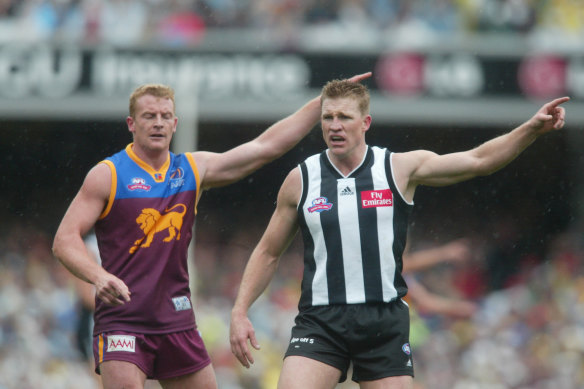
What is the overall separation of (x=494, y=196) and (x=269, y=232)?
11.4 meters

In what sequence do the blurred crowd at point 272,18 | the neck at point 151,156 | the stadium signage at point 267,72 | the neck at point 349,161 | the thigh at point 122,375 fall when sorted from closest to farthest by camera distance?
the thigh at point 122,375 → the neck at point 349,161 → the neck at point 151,156 → the stadium signage at point 267,72 → the blurred crowd at point 272,18

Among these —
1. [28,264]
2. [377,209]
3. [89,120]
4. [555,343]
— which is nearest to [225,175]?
[377,209]

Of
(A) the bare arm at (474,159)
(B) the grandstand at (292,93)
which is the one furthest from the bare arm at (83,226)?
(B) the grandstand at (292,93)

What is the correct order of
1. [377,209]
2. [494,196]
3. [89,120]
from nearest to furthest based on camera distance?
[377,209] → [89,120] → [494,196]

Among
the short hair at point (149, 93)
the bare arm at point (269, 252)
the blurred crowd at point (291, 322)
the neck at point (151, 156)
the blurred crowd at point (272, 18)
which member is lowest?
the blurred crowd at point (291, 322)

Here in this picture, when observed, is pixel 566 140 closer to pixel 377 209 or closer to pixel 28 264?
pixel 28 264

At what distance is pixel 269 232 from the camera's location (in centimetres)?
584

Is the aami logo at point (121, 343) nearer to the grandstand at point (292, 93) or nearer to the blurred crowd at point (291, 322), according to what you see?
the blurred crowd at point (291, 322)

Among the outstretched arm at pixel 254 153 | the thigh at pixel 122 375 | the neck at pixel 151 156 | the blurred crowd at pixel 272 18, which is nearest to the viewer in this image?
the thigh at pixel 122 375

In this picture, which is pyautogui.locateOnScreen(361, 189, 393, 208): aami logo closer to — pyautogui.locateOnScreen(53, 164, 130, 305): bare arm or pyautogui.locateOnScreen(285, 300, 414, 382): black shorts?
pyautogui.locateOnScreen(285, 300, 414, 382): black shorts

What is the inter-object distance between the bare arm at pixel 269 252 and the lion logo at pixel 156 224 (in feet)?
1.55

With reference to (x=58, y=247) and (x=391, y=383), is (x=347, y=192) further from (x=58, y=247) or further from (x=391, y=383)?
(x=58, y=247)

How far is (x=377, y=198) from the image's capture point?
5.67 m

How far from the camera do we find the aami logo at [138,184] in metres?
5.89
